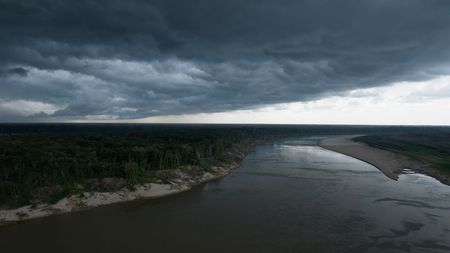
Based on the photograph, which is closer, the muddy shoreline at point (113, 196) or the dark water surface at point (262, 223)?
the dark water surface at point (262, 223)

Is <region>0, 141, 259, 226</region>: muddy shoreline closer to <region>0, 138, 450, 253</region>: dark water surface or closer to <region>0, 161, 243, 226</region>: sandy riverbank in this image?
<region>0, 161, 243, 226</region>: sandy riverbank

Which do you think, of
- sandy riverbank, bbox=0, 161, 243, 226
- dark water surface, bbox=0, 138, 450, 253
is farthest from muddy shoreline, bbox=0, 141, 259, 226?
dark water surface, bbox=0, 138, 450, 253

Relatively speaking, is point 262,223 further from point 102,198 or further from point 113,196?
point 102,198

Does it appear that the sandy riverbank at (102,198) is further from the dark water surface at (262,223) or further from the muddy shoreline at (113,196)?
the dark water surface at (262,223)

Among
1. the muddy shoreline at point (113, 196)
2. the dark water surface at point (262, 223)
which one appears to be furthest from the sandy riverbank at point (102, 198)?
the dark water surface at point (262, 223)

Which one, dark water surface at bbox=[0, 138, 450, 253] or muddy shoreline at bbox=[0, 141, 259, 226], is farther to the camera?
muddy shoreline at bbox=[0, 141, 259, 226]
